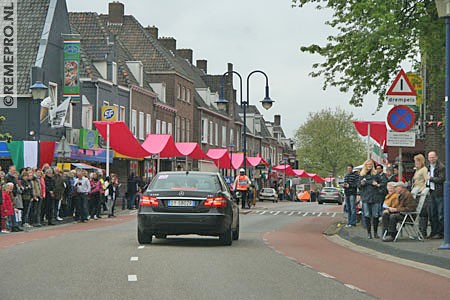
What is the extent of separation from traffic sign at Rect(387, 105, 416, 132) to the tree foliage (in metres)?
4.44

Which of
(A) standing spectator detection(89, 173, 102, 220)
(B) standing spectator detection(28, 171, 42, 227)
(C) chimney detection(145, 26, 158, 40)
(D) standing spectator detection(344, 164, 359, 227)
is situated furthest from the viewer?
(C) chimney detection(145, 26, 158, 40)

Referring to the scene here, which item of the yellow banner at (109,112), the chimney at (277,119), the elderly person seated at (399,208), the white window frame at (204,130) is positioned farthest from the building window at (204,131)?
the chimney at (277,119)

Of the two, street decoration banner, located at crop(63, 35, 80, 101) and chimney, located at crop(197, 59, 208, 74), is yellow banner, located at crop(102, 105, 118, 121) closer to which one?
street decoration banner, located at crop(63, 35, 80, 101)

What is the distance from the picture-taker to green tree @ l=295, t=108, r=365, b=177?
114m

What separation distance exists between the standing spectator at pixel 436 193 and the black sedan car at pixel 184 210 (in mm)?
4588

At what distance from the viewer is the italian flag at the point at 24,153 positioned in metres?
31.8

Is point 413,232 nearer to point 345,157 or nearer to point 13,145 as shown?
point 13,145

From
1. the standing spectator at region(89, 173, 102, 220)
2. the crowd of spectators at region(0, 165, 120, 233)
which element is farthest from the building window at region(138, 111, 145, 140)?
the standing spectator at region(89, 173, 102, 220)

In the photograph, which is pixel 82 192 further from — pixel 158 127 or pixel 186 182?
pixel 158 127

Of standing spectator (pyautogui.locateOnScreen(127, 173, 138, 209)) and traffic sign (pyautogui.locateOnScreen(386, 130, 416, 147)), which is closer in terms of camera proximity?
traffic sign (pyautogui.locateOnScreen(386, 130, 416, 147))

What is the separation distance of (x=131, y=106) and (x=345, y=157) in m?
60.8

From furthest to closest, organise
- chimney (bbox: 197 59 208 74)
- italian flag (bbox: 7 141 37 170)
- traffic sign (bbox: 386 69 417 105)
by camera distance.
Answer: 1. chimney (bbox: 197 59 208 74)
2. italian flag (bbox: 7 141 37 170)
3. traffic sign (bbox: 386 69 417 105)

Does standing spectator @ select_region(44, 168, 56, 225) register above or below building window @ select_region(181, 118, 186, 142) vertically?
below

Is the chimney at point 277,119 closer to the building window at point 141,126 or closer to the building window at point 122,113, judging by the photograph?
the building window at point 141,126
